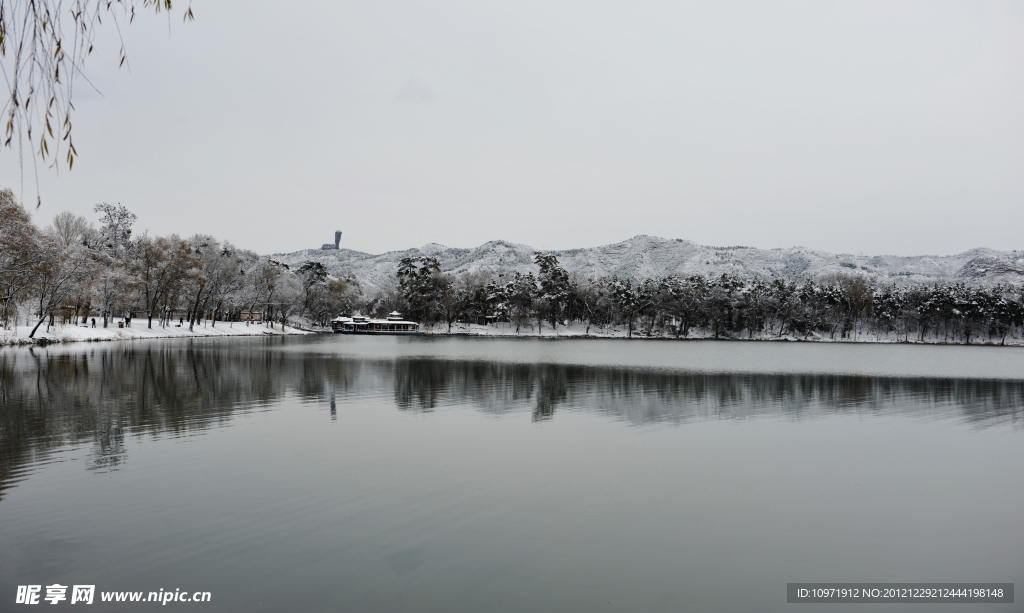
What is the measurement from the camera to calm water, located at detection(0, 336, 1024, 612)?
6203mm

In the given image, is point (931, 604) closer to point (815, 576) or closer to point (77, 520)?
point (815, 576)

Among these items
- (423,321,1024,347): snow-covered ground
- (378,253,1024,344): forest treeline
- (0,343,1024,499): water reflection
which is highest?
(378,253,1024,344): forest treeline

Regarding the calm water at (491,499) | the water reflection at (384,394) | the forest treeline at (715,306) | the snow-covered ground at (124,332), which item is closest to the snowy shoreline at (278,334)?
the snow-covered ground at (124,332)

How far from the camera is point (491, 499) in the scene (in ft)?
29.7

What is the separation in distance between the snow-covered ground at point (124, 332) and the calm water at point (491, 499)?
31358 millimetres

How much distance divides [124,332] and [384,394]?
49267 millimetres

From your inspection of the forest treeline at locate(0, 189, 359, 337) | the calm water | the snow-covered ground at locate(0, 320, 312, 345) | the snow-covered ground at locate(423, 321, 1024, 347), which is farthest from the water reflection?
the snow-covered ground at locate(423, 321, 1024, 347)

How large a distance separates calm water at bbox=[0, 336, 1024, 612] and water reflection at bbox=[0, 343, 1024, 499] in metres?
0.19

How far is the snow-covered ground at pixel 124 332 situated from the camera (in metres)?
43.4

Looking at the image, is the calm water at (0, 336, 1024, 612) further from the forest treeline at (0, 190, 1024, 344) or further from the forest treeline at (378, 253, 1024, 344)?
the forest treeline at (378, 253, 1024, 344)

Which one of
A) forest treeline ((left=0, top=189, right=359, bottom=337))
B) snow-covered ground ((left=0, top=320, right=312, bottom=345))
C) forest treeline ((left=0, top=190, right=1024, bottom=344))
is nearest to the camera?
forest treeline ((left=0, top=189, right=359, bottom=337))

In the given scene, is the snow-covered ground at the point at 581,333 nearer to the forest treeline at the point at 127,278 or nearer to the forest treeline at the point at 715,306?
the forest treeline at the point at 715,306

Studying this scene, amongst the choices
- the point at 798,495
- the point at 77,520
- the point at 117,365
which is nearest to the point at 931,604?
the point at 798,495

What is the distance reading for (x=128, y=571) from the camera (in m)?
6.18
